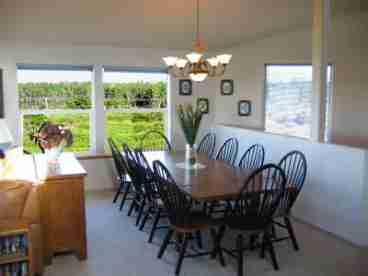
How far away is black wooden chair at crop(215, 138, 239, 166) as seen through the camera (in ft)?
17.8

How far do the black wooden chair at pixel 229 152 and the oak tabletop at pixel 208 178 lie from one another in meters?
0.50

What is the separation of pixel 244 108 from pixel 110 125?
89.1 inches

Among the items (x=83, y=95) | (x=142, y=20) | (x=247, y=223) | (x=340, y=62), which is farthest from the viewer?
(x=83, y=95)

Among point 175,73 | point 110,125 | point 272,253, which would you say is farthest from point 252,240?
point 175,73

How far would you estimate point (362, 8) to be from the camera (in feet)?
15.7

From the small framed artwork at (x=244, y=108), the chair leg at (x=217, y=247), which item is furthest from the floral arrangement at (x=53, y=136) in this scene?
the small framed artwork at (x=244, y=108)

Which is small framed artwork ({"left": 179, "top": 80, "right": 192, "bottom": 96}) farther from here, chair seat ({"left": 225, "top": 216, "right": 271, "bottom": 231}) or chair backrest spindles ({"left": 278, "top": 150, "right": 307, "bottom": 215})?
chair seat ({"left": 225, "top": 216, "right": 271, "bottom": 231})

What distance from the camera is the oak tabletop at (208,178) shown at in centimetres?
329

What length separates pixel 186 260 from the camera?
354 cm

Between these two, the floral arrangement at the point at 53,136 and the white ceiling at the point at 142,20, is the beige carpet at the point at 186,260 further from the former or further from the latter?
the white ceiling at the point at 142,20

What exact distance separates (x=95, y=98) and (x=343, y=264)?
4230 mm

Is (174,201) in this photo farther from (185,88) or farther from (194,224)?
(185,88)

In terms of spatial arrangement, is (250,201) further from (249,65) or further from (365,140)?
(249,65)

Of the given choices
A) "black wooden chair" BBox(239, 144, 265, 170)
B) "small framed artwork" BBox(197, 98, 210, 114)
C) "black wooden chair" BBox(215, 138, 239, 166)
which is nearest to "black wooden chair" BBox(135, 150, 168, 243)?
"black wooden chair" BBox(239, 144, 265, 170)
